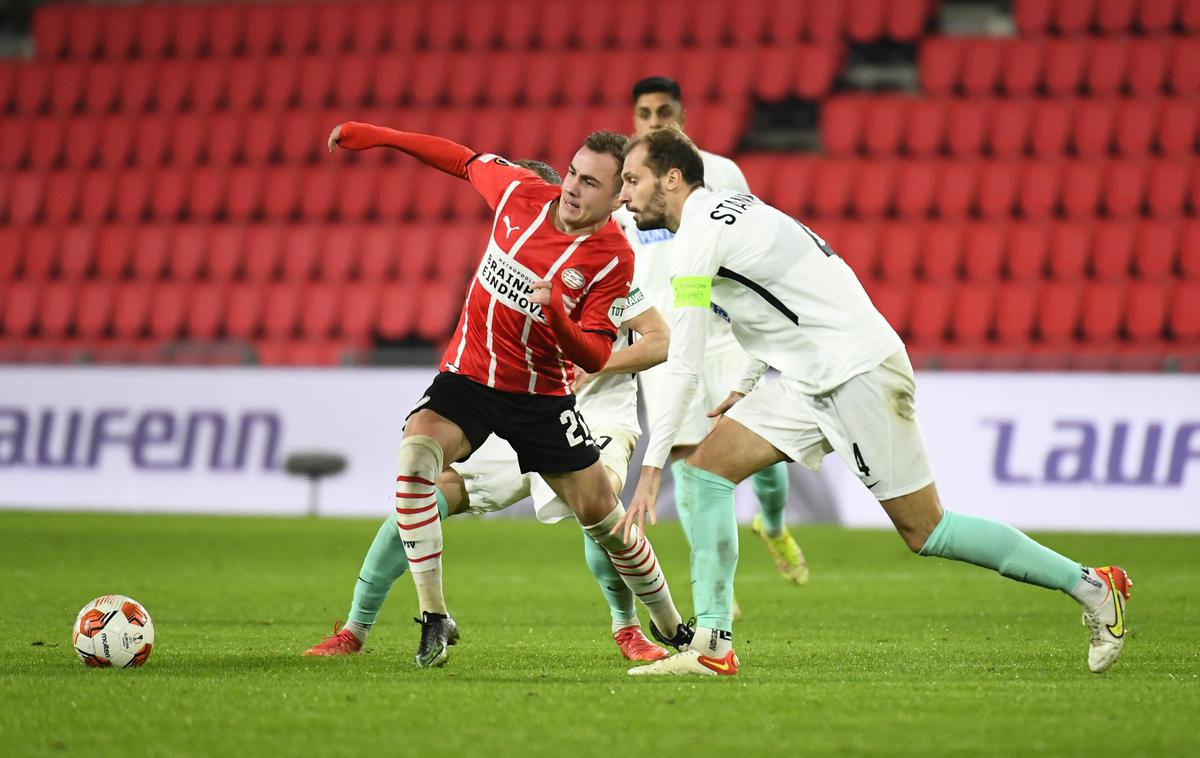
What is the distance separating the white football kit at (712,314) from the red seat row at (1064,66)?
430 inches

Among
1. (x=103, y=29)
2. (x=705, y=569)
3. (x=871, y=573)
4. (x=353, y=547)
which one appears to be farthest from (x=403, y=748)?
(x=103, y=29)

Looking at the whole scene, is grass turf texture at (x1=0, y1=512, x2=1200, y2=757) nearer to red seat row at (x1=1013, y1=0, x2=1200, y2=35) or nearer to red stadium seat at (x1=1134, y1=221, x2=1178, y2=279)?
red stadium seat at (x1=1134, y1=221, x2=1178, y2=279)

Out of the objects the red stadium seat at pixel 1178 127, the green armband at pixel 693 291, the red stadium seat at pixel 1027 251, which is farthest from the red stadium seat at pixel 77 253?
the green armband at pixel 693 291

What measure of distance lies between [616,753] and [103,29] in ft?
61.6

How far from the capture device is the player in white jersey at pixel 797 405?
556 cm

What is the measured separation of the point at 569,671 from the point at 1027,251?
1191 cm

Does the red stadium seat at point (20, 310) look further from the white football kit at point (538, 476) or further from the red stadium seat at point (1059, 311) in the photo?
the white football kit at point (538, 476)

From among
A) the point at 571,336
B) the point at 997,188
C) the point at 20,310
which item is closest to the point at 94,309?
the point at 20,310

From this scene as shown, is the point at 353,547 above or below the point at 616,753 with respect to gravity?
below

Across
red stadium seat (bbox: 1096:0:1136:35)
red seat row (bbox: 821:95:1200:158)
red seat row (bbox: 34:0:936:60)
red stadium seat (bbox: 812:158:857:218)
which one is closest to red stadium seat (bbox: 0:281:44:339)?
red seat row (bbox: 34:0:936:60)

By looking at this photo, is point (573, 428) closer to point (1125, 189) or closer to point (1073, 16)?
point (1125, 189)

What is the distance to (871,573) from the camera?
10.1 metres

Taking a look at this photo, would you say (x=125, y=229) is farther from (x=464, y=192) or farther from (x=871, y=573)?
(x=871, y=573)

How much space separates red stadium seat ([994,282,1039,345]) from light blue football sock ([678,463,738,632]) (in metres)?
10.9
